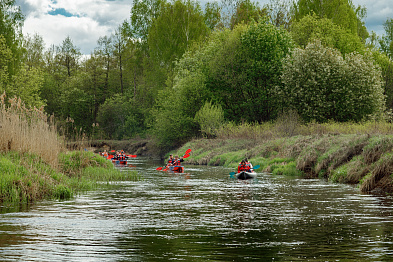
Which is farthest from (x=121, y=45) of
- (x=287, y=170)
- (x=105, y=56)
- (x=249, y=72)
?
(x=287, y=170)

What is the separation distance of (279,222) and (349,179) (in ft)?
39.5

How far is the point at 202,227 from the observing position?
1238 cm

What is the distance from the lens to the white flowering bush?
4588 centimetres

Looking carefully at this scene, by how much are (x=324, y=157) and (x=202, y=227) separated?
16.9 metres

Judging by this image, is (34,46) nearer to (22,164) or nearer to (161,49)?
(161,49)

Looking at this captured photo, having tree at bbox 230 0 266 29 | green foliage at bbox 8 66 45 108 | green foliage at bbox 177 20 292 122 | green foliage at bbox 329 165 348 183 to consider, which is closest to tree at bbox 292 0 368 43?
tree at bbox 230 0 266 29

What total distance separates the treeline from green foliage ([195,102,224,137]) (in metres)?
0.12

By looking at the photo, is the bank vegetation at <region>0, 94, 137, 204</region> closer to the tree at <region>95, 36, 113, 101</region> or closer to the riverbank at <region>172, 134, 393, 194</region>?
the riverbank at <region>172, 134, 393, 194</region>

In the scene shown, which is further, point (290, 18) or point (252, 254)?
point (290, 18)

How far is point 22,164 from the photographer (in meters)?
17.0

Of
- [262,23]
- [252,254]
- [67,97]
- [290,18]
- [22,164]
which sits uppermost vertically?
[290,18]

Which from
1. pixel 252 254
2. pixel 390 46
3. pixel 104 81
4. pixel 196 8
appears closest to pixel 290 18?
pixel 196 8

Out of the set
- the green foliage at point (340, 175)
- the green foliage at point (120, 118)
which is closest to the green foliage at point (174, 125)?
the green foliage at point (120, 118)

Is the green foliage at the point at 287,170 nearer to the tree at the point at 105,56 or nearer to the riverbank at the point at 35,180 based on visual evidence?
the riverbank at the point at 35,180
